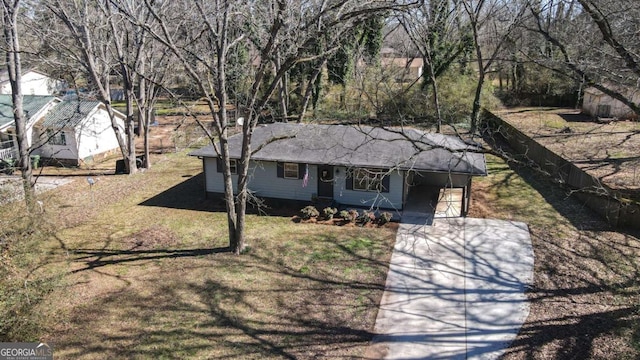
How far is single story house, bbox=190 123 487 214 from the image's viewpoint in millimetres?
16531

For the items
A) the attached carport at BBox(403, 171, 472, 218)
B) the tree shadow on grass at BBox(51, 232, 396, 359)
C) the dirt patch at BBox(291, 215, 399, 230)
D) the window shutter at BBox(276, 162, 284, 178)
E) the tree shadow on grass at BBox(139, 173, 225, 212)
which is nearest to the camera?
the tree shadow on grass at BBox(51, 232, 396, 359)

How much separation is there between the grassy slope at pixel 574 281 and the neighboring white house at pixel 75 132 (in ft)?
68.0

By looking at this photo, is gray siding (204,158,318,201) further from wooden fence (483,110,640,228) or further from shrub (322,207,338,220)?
wooden fence (483,110,640,228)

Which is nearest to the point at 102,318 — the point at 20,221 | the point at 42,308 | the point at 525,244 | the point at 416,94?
the point at 42,308

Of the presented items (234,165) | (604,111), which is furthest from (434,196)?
(604,111)

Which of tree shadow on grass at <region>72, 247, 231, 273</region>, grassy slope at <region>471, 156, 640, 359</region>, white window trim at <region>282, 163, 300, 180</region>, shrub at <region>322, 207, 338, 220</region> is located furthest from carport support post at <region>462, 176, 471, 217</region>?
tree shadow on grass at <region>72, 247, 231, 273</region>

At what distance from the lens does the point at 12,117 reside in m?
24.2

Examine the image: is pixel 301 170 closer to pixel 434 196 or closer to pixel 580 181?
pixel 434 196

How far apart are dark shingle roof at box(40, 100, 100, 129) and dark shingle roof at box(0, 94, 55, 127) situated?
0.61m

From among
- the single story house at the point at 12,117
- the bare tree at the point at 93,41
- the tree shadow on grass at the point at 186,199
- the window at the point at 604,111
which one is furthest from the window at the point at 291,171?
the window at the point at 604,111

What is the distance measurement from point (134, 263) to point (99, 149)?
50.3 feet

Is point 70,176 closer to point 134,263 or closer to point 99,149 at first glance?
point 99,149

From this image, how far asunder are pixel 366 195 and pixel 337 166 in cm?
162

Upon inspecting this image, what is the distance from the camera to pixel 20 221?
30.4 feet
